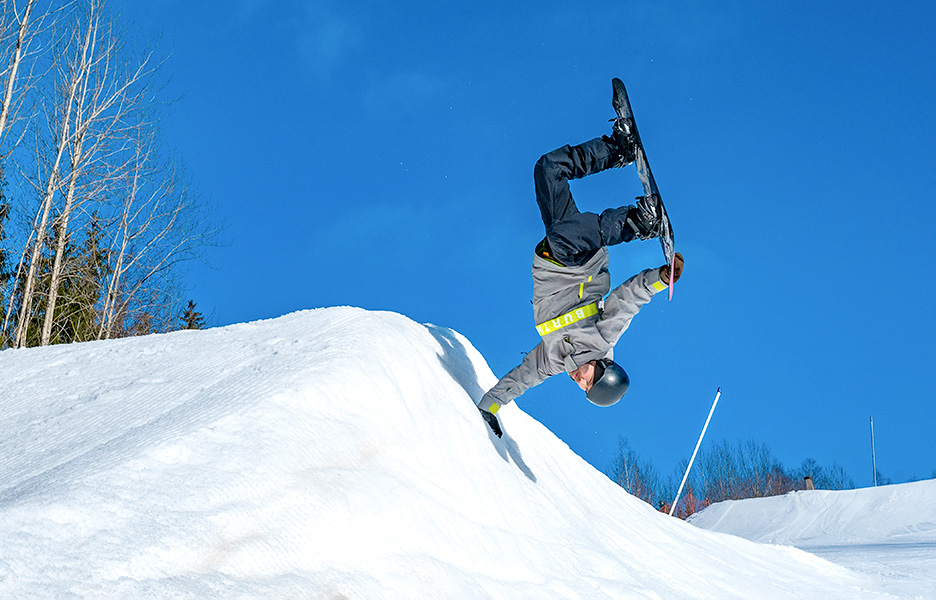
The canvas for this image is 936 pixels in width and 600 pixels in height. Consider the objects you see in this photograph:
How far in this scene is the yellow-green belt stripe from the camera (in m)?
4.37

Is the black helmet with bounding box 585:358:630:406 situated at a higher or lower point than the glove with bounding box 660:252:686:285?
lower

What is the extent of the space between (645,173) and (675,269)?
2.40 feet

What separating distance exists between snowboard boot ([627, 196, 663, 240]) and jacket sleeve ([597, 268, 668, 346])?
0.91 feet

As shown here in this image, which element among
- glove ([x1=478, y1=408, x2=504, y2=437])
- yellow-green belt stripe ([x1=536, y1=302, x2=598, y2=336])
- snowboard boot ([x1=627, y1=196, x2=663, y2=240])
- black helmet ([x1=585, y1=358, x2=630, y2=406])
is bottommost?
glove ([x1=478, y1=408, x2=504, y2=437])

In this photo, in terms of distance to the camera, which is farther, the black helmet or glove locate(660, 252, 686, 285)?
the black helmet

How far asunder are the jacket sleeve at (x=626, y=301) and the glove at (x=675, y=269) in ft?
0.10

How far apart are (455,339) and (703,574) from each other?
2.42 meters

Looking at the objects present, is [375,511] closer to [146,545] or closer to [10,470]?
[146,545]

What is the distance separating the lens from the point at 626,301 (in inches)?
167

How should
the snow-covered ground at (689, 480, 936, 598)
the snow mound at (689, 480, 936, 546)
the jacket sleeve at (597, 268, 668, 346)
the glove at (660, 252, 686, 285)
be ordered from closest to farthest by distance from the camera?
1. the glove at (660, 252, 686, 285)
2. the jacket sleeve at (597, 268, 668, 346)
3. the snow-covered ground at (689, 480, 936, 598)
4. the snow mound at (689, 480, 936, 546)

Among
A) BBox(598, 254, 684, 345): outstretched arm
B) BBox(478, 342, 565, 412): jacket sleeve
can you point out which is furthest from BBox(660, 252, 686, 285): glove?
BBox(478, 342, 565, 412): jacket sleeve

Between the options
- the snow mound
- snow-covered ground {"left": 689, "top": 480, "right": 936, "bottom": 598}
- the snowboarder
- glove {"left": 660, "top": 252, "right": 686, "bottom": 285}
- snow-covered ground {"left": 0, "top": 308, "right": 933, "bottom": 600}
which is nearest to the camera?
snow-covered ground {"left": 0, "top": 308, "right": 933, "bottom": 600}

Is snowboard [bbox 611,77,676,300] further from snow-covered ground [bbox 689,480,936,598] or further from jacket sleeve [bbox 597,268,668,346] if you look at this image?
snow-covered ground [bbox 689,480,936,598]

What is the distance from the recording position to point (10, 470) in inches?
99.6
